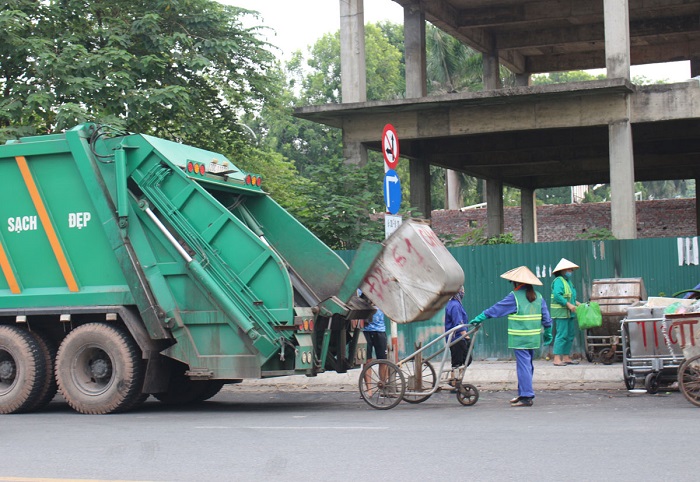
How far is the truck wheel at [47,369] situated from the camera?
11.6m

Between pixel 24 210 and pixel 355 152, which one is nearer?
pixel 24 210

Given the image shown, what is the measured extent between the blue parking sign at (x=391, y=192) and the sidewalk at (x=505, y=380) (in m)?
2.87

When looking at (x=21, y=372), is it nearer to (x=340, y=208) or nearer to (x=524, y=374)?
(x=524, y=374)

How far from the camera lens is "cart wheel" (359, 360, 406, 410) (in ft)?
35.8

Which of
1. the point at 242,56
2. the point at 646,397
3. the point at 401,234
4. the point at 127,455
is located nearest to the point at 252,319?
the point at 401,234

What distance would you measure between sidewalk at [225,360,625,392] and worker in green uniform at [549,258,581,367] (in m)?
0.30

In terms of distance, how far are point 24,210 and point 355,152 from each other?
402 inches

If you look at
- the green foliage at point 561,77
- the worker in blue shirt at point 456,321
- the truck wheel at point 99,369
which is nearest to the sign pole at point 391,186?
the worker in blue shirt at point 456,321

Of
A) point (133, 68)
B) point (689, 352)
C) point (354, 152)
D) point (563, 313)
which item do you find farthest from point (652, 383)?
point (133, 68)

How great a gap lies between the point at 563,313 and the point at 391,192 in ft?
12.0

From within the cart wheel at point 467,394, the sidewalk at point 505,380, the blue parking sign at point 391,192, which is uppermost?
the blue parking sign at point 391,192

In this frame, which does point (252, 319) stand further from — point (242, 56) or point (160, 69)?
point (242, 56)

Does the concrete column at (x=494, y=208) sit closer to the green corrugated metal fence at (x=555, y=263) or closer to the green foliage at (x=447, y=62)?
the green foliage at (x=447, y=62)

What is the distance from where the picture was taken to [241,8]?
859 inches
